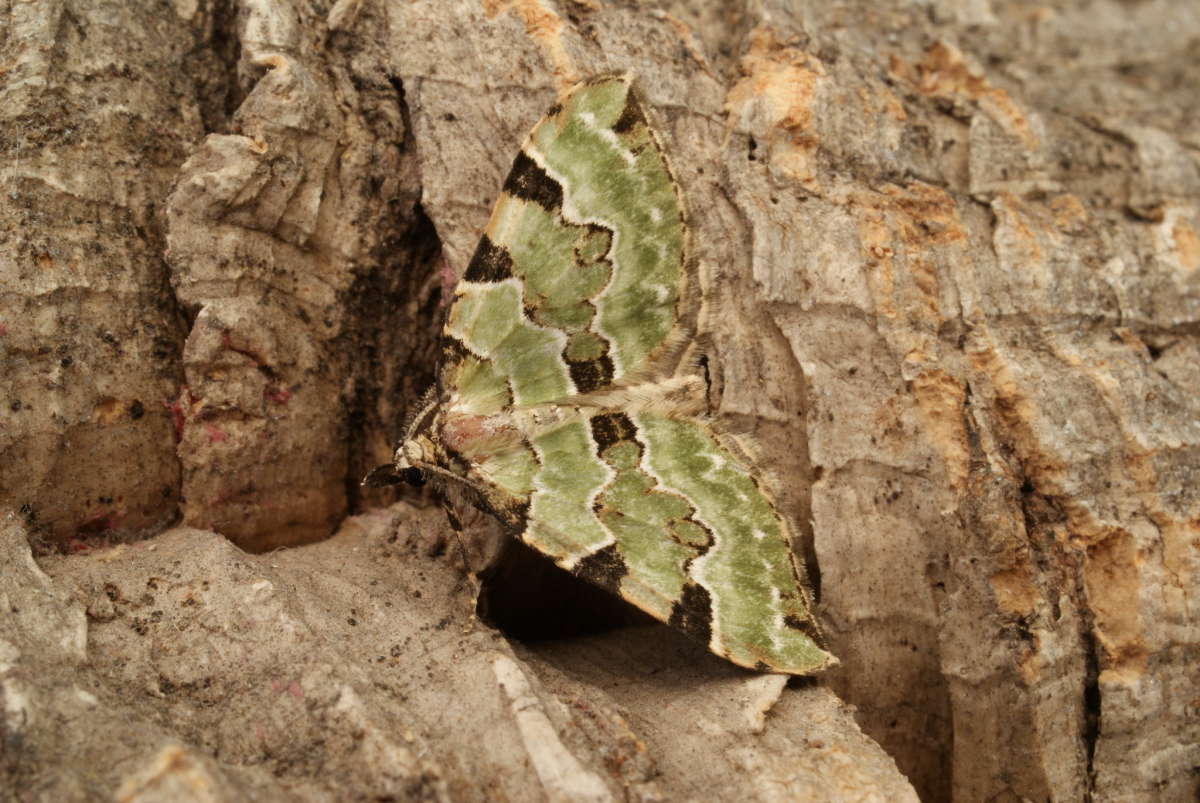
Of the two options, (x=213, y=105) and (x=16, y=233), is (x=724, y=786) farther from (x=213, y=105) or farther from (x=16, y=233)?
(x=213, y=105)

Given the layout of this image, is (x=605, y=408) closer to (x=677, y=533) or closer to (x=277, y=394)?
(x=677, y=533)

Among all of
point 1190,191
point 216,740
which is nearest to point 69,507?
point 216,740

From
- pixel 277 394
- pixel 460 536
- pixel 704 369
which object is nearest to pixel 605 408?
pixel 704 369

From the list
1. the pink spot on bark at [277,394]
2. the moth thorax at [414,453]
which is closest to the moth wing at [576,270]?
A: the moth thorax at [414,453]

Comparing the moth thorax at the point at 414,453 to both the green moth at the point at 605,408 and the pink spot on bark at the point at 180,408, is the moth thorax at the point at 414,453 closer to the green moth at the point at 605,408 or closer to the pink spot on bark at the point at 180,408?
the green moth at the point at 605,408

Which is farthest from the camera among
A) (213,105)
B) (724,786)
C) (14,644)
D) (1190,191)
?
(1190,191)

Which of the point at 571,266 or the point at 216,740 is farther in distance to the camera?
the point at 571,266

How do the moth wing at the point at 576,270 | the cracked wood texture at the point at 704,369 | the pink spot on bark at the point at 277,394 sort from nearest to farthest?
the cracked wood texture at the point at 704,369, the moth wing at the point at 576,270, the pink spot on bark at the point at 277,394
